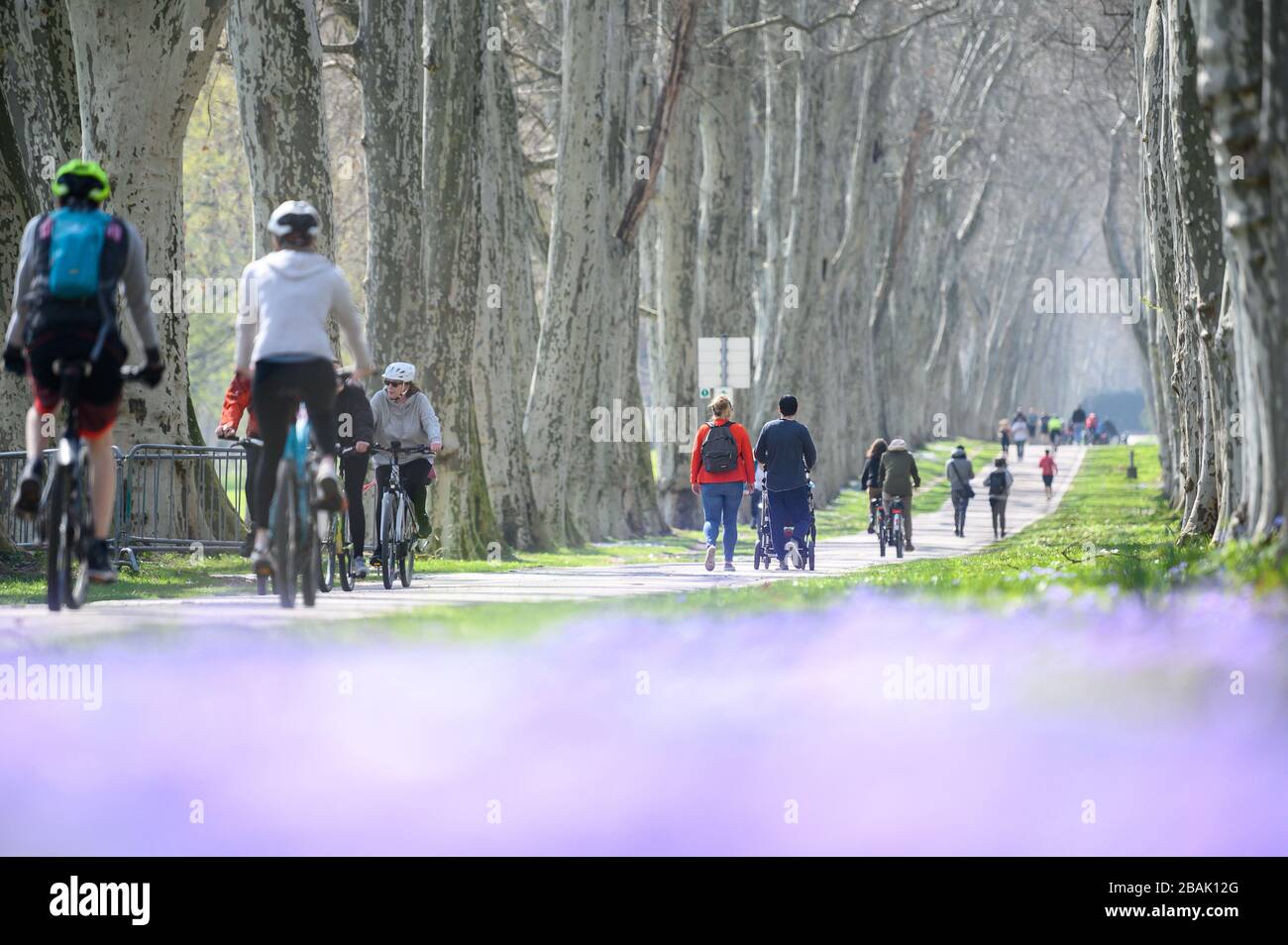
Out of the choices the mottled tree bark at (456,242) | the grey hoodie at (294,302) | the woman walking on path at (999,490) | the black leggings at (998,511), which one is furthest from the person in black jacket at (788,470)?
the black leggings at (998,511)

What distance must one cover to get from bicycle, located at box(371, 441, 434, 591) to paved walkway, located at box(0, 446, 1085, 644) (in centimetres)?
20

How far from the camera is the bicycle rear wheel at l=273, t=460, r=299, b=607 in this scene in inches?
408

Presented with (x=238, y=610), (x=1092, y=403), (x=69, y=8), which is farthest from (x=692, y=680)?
(x=1092, y=403)

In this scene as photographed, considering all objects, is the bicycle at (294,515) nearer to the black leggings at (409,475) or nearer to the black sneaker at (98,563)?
the black sneaker at (98,563)

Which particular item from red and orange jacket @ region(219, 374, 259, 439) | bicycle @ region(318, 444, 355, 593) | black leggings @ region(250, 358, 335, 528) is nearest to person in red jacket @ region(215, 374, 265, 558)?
red and orange jacket @ region(219, 374, 259, 439)

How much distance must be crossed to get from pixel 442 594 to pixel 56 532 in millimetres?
5320

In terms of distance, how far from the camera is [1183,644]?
8.50m

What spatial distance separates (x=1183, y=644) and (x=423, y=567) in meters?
13.9

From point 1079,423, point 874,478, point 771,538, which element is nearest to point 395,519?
point 771,538

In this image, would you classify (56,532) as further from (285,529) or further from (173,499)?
(173,499)

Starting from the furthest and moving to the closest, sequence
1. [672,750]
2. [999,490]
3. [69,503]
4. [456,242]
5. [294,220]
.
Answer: [999,490], [456,242], [294,220], [69,503], [672,750]

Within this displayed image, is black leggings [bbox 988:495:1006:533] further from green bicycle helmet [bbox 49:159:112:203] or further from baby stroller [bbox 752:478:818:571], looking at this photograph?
green bicycle helmet [bbox 49:159:112:203]

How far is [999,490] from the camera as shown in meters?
35.8
